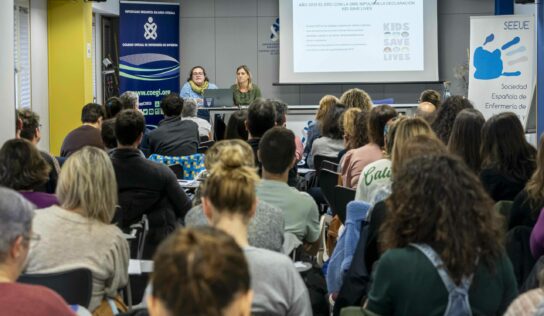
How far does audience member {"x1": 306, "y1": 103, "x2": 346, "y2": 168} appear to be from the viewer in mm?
7289

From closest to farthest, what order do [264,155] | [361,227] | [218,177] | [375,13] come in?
[218,177]
[361,227]
[264,155]
[375,13]

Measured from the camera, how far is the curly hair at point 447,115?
6.01m

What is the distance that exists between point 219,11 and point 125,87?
191cm

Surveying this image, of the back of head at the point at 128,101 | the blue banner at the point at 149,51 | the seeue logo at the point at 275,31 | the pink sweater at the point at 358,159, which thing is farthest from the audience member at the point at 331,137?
the seeue logo at the point at 275,31

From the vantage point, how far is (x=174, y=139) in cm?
752

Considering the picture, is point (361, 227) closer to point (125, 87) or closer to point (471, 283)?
point (471, 283)

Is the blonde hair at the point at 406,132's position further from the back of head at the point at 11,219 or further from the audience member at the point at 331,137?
the audience member at the point at 331,137

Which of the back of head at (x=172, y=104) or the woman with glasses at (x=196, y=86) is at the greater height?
the woman with glasses at (x=196, y=86)

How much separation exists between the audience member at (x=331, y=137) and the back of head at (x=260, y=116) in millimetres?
1068

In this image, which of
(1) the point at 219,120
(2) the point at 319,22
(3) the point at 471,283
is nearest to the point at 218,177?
(3) the point at 471,283

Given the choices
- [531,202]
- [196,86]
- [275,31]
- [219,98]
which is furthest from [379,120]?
[275,31]

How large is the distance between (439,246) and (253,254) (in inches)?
20.8

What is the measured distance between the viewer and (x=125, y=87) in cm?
1331

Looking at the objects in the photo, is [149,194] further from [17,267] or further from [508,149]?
[17,267]
